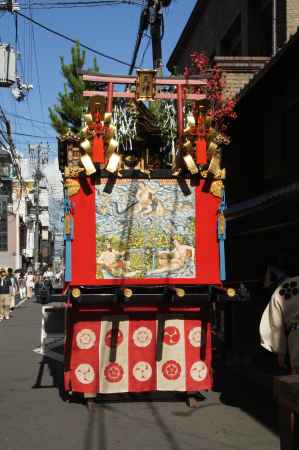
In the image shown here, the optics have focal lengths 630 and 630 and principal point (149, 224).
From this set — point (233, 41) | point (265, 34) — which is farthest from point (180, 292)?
point (233, 41)

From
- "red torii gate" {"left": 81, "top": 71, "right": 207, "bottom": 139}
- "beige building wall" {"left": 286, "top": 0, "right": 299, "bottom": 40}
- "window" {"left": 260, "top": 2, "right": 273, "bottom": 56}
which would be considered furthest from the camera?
"window" {"left": 260, "top": 2, "right": 273, "bottom": 56}

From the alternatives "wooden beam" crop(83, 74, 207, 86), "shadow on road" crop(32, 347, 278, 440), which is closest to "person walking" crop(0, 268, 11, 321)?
"shadow on road" crop(32, 347, 278, 440)

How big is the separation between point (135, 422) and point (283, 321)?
2230 millimetres

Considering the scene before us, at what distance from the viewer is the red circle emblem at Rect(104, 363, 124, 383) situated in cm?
774

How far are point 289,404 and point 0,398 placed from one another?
602cm

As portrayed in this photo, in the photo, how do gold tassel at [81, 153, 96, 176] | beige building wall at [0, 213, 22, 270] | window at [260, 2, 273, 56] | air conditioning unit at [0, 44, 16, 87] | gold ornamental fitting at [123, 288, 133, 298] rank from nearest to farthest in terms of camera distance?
gold ornamental fitting at [123, 288, 133, 298], gold tassel at [81, 153, 96, 176], window at [260, 2, 273, 56], air conditioning unit at [0, 44, 16, 87], beige building wall at [0, 213, 22, 270]

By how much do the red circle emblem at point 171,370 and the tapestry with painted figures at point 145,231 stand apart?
1112 millimetres

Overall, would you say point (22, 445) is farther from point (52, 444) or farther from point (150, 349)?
point (150, 349)

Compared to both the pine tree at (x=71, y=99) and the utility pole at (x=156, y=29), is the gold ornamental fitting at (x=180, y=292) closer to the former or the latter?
the utility pole at (x=156, y=29)

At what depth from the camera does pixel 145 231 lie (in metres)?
7.59

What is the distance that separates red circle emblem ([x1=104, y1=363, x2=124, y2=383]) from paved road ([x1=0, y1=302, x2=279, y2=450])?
38 cm

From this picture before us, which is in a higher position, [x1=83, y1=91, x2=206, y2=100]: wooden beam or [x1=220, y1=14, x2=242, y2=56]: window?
[x1=220, y1=14, x2=242, y2=56]: window

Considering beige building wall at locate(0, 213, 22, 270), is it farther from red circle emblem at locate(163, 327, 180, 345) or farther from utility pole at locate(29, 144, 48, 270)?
red circle emblem at locate(163, 327, 180, 345)

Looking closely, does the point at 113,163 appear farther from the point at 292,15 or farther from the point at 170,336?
the point at 292,15
